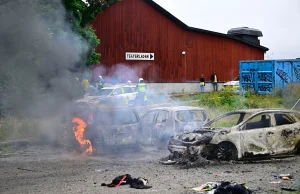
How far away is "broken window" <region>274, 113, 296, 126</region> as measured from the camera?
39.1ft

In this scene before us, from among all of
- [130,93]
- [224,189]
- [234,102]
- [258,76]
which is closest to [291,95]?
[234,102]

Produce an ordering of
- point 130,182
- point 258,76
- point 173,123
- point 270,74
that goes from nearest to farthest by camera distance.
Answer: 1. point 130,182
2. point 173,123
3. point 270,74
4. point 258,76

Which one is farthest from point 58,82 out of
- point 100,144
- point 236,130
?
point 236,130

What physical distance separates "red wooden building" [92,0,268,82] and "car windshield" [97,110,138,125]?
19254 mm

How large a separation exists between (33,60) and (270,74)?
53.7 feet

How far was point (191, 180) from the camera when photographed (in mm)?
9266

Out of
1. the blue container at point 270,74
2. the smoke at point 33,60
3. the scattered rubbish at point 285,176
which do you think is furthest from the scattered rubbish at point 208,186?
the blue container at point 270,74

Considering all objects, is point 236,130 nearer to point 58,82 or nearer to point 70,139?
point 70,139

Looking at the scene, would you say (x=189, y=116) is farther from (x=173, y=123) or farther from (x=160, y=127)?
(x=160, y=127)

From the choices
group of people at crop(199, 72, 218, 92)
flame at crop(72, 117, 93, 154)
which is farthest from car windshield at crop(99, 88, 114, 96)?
group of people at crop(199, 72, 218, 92)

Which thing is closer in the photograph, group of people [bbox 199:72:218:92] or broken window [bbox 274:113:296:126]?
broken window [bbox 274:113:296:126]

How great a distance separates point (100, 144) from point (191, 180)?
14.4 ft

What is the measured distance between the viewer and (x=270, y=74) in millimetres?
27281

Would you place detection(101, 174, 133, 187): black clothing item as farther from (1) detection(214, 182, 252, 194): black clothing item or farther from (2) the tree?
(2) the tree
